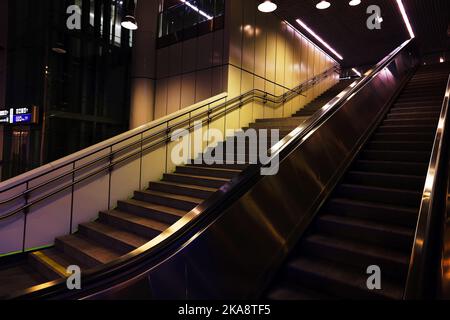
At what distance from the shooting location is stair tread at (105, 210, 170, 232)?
3698 mm

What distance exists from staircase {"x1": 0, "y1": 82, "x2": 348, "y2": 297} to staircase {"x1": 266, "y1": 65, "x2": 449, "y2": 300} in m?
1.85

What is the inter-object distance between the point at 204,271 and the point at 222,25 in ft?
22.0

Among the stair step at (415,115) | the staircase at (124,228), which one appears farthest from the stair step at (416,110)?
the staircase at (124,228)

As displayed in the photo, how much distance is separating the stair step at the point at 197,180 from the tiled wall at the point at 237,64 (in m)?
2.42

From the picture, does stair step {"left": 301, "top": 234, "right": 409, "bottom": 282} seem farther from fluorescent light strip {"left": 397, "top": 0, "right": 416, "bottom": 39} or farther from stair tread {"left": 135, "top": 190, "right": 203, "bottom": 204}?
fluorescent light strip {"left": 397, "top": 0, "right": 416, "bottom": 39}

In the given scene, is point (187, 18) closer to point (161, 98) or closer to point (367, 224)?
point (161, 98)

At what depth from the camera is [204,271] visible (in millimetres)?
2012

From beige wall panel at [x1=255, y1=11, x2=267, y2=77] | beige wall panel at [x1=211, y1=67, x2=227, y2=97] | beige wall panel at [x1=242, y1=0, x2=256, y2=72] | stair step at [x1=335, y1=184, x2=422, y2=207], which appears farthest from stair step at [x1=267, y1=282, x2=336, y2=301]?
beige wall panel at [x1=255, y1=11, x2=267, y2=77]

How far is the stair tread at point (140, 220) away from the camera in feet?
12.1

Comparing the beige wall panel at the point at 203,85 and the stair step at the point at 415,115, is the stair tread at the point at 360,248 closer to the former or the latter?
the stair step at the point at 415,115

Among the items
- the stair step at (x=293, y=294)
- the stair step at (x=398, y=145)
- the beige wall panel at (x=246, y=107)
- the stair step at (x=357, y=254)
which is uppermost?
the beige wall panel at (x=246, y=107)

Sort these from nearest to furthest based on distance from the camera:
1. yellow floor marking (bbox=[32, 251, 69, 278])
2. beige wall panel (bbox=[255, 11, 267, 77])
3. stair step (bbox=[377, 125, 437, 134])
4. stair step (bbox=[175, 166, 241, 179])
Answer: yellow floor marking (bbox=[32, 251, 69, 278]) < stair step (bbox=[377, 125, 437, 134]) < stair step (bbox=[175, 166, 241, 179]) < beige wall panel (bbox=[255, 11, 267, 77])

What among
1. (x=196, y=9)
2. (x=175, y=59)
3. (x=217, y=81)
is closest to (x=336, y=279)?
(x=217, y=81)
